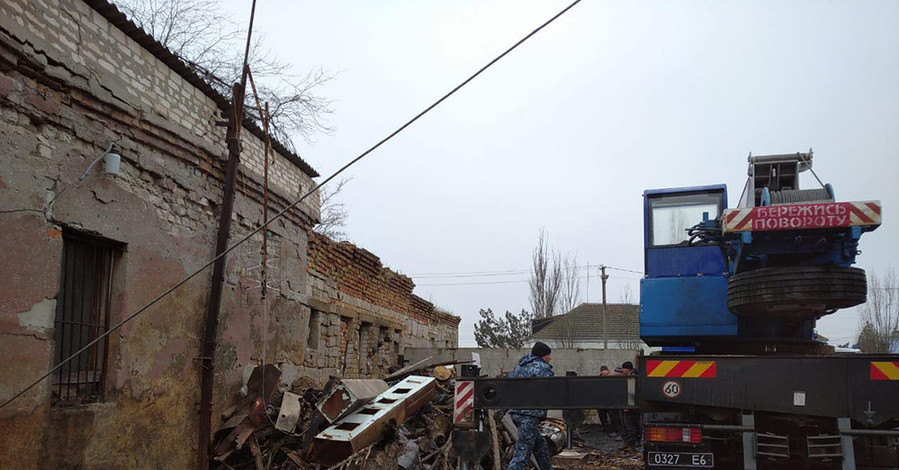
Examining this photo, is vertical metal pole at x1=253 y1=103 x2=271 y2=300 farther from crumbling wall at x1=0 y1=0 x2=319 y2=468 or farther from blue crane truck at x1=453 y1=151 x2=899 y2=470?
blue crane truck at x1=453 y1=151 x2=899 y2=470

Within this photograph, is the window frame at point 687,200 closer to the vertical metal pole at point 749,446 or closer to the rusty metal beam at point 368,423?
the vertical metal pole at point 749,446

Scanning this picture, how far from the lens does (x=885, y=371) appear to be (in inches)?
208

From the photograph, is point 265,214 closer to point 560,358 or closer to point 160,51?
point 160,51

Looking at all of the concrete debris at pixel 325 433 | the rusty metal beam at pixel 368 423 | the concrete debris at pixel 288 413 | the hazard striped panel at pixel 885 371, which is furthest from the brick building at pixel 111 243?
the hazard striped panel at pixel 885 371

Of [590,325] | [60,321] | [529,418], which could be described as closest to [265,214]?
[60,321]

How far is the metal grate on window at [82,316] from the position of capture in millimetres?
6598

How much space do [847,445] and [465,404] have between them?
3.09 metres

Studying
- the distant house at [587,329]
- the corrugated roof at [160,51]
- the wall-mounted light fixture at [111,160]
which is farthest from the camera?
the distant house at [587,329]

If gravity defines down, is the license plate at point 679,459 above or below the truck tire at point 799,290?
below

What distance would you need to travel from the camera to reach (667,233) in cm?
766

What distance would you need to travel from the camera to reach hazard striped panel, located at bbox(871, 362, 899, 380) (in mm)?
5273

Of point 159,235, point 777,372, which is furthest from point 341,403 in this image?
point 777,372

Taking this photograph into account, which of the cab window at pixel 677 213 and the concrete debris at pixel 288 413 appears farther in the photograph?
the concrete debris at pixel 288 413

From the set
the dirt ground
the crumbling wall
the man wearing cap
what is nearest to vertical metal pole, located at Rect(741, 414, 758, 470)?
the man wearing cap
